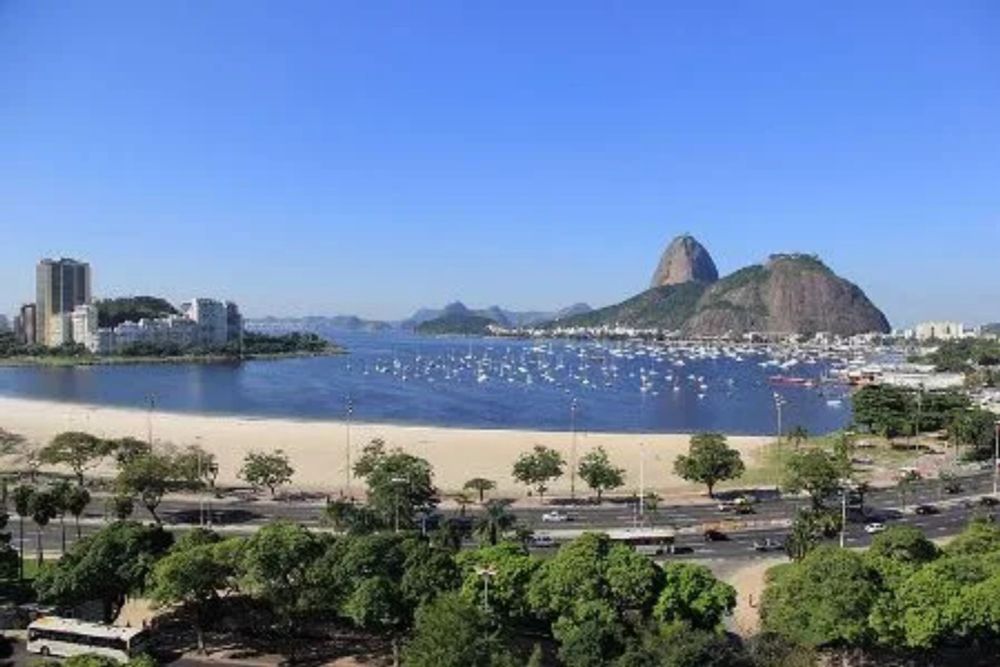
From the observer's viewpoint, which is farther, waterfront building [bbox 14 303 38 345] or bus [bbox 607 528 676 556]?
waterfront building [bbox 14 303 38 345]

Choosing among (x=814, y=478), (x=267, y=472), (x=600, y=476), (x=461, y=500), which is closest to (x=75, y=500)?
(x=267, y=472)

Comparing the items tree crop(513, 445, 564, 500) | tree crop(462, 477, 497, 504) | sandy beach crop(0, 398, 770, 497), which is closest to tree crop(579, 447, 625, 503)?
tree crop(513, 445, 564, 500)

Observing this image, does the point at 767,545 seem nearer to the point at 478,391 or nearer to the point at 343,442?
the point at 343,442

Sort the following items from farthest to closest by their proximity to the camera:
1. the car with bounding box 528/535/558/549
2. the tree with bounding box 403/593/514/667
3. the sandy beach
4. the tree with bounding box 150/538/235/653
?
the sandy beach → the car with bounding box 528/535/558/549 → the tree with bounding box 150/538/235/653 → the tree with bounding box 403/593/514/667

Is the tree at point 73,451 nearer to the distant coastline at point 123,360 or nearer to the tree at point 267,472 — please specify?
the tree at point 267,472

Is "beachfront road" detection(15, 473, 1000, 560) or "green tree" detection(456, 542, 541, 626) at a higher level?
"green tree" detection(456, 542, 541, 626)

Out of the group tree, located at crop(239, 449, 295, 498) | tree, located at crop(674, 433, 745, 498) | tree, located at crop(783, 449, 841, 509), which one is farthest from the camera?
tree, located at crop(674, 433, 745, 498)

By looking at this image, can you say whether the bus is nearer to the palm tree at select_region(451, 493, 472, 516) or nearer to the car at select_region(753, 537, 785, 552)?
the car at select_region(753, 537, 785, 552)
